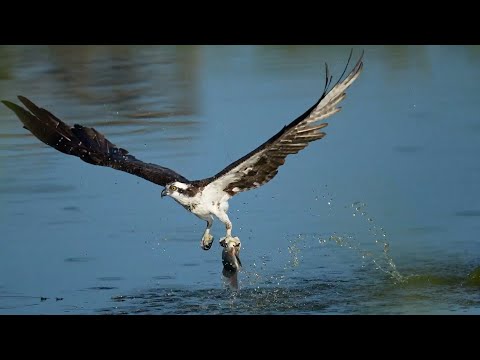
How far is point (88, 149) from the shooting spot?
1139cm

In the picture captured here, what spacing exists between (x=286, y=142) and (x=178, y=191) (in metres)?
1.11

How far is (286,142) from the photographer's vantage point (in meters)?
10.2

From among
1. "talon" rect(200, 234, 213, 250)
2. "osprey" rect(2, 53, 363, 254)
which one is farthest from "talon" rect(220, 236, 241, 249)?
"talon" rect(200, 234, 213, 250)

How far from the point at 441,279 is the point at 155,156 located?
Answer: 12.9 ft

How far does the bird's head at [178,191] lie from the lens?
35.6 ft

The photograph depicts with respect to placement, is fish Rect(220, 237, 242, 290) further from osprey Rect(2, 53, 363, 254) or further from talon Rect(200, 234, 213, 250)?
talon Rect(200, 234, 213, 250)

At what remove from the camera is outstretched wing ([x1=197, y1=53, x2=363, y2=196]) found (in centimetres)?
999

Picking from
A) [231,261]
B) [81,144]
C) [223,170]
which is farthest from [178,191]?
[81,144]

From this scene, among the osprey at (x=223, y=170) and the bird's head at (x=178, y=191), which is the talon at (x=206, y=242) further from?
the bird's head at (x=178, y=191)

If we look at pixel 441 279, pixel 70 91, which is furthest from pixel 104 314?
pixel 70 91

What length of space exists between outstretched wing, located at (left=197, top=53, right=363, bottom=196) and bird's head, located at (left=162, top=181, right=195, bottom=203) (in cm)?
26

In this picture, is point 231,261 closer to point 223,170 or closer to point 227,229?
point 227,229

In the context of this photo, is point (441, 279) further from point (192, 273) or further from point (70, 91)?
point (70, 91)

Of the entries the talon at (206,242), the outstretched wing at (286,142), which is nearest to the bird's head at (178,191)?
the outstretched wing at (286,142)
